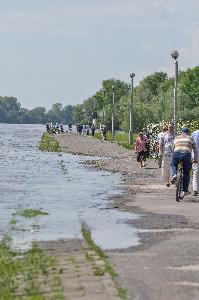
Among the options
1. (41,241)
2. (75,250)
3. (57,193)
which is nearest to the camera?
(75,250)

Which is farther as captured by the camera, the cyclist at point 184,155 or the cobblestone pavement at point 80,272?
the cyclist at point 184,155

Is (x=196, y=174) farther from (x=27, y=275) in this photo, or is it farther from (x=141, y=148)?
(x=141, y=148)

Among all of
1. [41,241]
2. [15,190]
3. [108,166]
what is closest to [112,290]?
[41,241]

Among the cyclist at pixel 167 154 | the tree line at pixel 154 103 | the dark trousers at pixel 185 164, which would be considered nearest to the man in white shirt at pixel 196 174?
the dark trousers at pixel 185 164

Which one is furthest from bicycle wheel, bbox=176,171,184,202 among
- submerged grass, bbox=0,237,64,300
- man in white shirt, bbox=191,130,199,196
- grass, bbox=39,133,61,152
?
grass, bbox=39,133,61,152

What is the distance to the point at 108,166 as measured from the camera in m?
36.9

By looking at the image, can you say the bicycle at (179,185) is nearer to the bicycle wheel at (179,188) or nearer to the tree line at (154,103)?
the bicycle wheel at (179,188)

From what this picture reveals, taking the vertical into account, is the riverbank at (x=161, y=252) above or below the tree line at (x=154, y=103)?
below

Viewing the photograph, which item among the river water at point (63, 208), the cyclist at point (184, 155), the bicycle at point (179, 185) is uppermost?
the cyclist at point (184, 155)

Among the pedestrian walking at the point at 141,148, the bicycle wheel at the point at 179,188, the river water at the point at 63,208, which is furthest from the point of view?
the pedestrian walking at the point at 141,148

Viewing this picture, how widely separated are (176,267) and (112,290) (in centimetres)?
169

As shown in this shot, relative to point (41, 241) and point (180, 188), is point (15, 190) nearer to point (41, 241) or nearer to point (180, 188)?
point (180, 188)

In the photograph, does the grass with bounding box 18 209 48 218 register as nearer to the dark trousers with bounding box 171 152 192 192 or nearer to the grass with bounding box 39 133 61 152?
the dark trousers with bounding box 171 152 192 192

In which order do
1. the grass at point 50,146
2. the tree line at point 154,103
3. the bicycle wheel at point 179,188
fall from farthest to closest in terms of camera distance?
the tree line at point 154,103, the grass at point 50,146, the bicycle wheel at point 179,188
